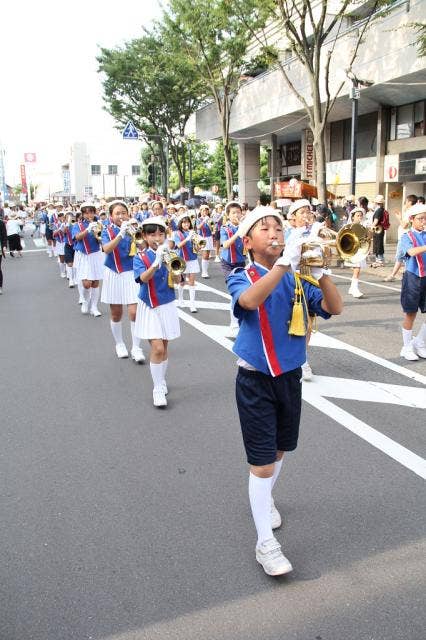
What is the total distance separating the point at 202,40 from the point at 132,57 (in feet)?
29.9

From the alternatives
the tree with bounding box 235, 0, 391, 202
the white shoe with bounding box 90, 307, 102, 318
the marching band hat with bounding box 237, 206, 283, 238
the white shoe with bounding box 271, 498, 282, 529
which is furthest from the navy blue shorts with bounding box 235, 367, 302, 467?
the tree with bounding box 235, 0, 391, 202

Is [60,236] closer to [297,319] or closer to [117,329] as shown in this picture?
[117,329]

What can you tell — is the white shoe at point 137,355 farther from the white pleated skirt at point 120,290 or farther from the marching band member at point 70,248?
the marching band member at point 70,248

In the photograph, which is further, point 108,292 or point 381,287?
point 381,287

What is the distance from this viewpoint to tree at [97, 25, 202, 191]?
2953 centimetres

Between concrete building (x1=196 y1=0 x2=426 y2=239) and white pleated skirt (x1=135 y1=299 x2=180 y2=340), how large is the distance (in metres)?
15.7

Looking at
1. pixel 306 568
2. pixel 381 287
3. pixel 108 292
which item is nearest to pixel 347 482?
pixel 306 568

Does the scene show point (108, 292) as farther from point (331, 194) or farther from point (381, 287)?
point (331, 194)

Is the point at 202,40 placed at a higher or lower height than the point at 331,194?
higher

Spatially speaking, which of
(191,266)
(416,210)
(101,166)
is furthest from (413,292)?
(101,166)

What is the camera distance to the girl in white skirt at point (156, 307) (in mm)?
5785

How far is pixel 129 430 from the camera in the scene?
5113 millimetres

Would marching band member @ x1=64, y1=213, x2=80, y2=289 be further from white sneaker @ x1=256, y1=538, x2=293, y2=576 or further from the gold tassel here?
white sneaker @ x1=256, y1=538, x2=293, y2=576

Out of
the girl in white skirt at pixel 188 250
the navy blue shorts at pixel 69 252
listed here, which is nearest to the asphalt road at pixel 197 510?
the girl in white skirt at pixel 188 250
